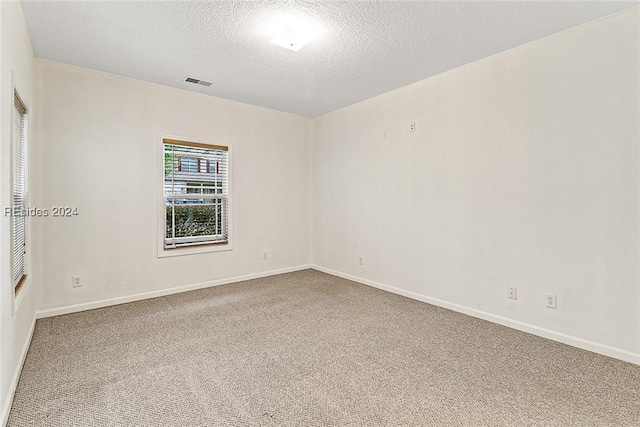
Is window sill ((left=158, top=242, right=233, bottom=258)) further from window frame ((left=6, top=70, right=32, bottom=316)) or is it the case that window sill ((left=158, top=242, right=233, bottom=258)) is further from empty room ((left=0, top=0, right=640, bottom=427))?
window frame ((left=6, top=70, right=32, bottom=316))

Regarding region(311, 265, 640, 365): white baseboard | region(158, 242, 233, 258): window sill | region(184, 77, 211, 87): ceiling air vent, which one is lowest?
region(311, 265, 640, 365): white baseboard

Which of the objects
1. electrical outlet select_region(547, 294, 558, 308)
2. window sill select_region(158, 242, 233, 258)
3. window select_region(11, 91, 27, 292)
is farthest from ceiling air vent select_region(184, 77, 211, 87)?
electrical outlet select_region(547, 294, 558, 308)

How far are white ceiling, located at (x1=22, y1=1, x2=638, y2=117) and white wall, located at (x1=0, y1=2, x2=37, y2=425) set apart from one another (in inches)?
16.2

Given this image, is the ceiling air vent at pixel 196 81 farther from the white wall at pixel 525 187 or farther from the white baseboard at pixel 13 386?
the white baseboard at pixel 13 386

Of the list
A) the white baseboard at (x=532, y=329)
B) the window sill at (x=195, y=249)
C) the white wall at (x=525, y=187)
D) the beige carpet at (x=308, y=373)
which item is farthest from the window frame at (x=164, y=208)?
the white baseboard at (x=532, y=329)

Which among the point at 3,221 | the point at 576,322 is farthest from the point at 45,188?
the point at 576,322

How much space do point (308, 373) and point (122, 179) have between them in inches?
119

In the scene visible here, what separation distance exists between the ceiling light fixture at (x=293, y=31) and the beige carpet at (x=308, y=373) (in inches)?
98.6

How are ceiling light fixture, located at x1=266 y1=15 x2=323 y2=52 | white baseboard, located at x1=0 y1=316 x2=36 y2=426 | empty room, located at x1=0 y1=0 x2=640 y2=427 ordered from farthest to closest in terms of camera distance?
ceiling light fixture, located at x1=266 y1=15 x2=323 y2=52 → empty room, located at x1=0 y1=0 x2=640 y2=427 → white baseboard, located at x1=0 y1=316 x2=36 y2=426

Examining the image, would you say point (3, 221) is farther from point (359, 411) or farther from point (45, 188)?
point (359, 411)

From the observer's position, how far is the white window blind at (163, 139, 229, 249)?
13.6 ft

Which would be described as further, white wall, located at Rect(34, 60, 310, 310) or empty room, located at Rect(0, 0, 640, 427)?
white wall, located at Rect(34, 60, 310, 310)

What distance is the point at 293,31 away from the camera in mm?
2619

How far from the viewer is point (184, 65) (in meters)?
3.34
